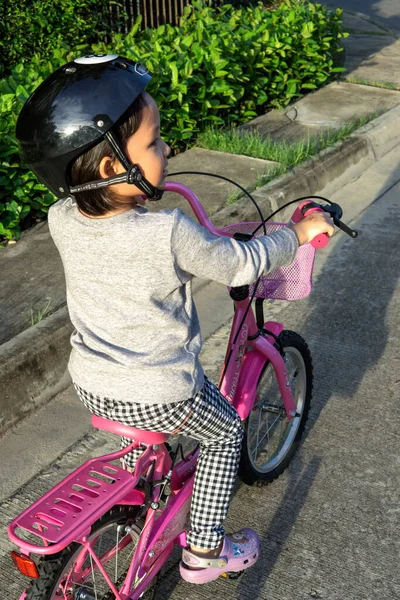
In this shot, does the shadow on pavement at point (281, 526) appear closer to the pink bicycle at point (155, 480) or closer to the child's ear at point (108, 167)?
the pink bicycle at point (155, 480)

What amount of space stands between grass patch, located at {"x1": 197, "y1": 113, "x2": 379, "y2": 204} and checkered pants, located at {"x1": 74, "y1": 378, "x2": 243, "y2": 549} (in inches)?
141

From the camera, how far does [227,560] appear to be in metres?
2.73

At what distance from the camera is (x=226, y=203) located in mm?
5547

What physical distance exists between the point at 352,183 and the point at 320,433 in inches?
132

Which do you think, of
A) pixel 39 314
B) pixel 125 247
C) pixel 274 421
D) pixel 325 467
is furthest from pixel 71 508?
pixel 39 314

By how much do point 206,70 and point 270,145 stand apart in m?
0.82

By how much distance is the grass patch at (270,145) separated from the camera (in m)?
6.25

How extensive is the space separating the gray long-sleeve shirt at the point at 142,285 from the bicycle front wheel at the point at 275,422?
0.88 meters

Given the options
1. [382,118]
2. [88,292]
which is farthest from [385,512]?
[382,118]

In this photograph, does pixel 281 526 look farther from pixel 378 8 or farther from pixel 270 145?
pixel 378 8

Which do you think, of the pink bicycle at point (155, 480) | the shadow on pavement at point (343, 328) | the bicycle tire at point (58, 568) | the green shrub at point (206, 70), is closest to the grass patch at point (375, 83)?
the green shrub at point (206, 70)

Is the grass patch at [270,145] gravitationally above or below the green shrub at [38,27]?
below

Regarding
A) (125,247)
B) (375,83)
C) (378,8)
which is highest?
(125,247)

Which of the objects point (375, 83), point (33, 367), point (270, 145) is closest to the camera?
point (33, 367)
